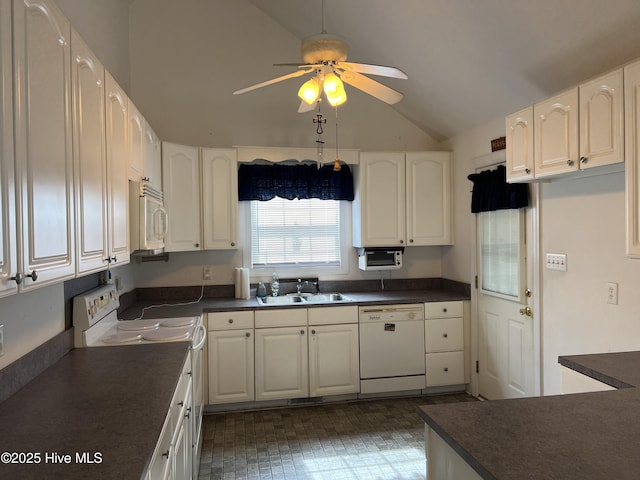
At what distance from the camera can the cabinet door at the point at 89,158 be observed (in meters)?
1.53

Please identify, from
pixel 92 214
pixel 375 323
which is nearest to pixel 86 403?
pixel 92 214

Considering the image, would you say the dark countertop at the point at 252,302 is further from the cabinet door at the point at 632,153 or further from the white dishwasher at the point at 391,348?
the cabinet door at the point at 632,153

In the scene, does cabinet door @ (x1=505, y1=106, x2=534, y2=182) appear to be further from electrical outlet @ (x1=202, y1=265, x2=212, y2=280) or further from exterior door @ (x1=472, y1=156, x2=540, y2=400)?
electrical outlet @ (x1=202, y1=265, x2=212, y2=280)

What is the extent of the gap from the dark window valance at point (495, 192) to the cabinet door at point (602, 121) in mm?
965

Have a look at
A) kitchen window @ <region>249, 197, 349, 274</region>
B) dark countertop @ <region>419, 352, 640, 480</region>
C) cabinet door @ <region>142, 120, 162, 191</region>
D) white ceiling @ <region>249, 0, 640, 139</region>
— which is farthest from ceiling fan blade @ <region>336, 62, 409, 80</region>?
kitchen window @ <region>249, 197, 349, 274</region>

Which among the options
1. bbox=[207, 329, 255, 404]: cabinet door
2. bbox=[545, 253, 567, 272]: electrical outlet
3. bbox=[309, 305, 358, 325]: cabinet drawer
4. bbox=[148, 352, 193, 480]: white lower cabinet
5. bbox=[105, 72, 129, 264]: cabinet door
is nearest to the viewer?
bbox=[148, 352, 193, 480]: white lower cabinet

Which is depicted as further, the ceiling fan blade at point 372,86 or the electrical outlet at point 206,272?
the electrical outlet at point 206,272

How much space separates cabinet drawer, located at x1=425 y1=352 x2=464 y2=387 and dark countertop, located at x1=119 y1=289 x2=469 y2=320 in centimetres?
50

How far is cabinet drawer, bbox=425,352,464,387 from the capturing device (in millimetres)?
3803

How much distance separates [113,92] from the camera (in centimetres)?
203

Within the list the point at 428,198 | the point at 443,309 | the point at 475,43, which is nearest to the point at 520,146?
the point at 475,43

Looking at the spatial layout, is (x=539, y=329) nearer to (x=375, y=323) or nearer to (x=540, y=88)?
(x=375, y=323)

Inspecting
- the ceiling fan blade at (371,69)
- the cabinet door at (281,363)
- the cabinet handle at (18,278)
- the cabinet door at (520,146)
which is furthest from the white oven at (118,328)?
the cabinet door at (520,146)

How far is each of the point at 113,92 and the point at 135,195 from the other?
542mm
